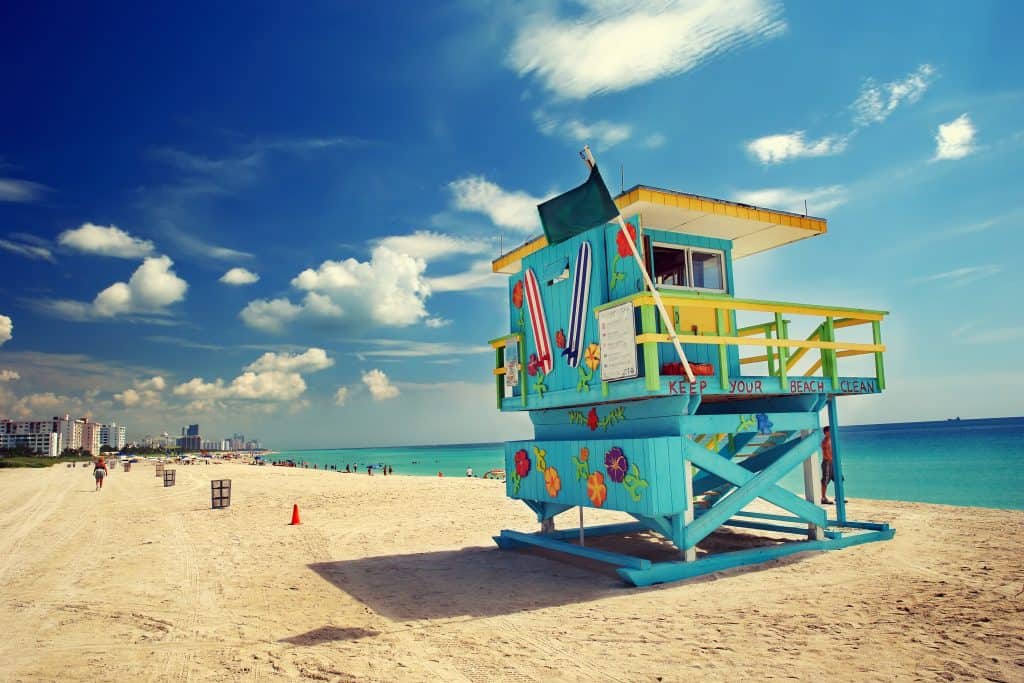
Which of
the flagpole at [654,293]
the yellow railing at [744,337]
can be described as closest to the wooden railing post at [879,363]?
the yellow railing at [744,337]

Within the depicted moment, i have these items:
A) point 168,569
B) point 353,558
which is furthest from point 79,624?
point 353,558

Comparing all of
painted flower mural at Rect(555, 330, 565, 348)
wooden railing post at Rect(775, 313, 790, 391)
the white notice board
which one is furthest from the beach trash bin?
wooden railing post at Rect(775, 313, 790, 391)

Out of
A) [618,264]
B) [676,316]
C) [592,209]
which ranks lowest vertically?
[676,316]

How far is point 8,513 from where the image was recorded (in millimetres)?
23188

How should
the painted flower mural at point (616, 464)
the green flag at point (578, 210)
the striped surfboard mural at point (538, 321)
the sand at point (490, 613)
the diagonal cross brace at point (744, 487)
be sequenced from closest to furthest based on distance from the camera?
the sand at point (490, 613)
the diagonal cross brace at point (744, 487)
the painted flower mural at point (616, 464)
the green flag at point (578, 210)
the striped surfboard mural at point (538, 321)

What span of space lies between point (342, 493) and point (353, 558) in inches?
634

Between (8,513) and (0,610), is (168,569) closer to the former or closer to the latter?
(0,610)

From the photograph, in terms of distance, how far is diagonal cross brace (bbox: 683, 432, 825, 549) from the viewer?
30.0 ft

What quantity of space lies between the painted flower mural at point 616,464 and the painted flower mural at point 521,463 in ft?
8.54

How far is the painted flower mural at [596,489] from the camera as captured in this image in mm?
9742

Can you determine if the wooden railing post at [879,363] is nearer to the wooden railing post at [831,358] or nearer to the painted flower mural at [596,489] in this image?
the wooden railing post at [831,358]

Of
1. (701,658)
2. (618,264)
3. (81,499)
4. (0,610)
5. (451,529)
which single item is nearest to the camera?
(701,658)

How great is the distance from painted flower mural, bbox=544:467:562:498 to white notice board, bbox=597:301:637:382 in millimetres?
2200

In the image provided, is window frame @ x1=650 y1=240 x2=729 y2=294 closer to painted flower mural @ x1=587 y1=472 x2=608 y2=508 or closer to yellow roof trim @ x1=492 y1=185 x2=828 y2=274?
yellow roof trim @ x1=492 y1=185 x2=828 y2=274
